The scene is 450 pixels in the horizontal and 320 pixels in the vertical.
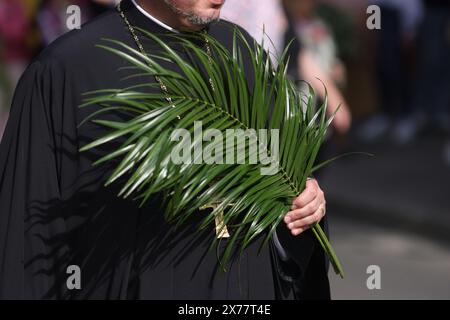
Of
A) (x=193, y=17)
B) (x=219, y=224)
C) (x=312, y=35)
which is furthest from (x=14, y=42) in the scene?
(x=219, y=224)

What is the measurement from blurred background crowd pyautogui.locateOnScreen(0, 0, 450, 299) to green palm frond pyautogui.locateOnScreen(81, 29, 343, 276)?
2.50m

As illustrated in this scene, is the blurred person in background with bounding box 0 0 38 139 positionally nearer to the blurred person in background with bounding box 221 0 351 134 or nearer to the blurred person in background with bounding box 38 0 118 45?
the blurred person in background with bounding box 38 0 118 45

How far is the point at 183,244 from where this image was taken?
A: 384 cm

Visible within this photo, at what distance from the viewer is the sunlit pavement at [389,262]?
25.8 ft

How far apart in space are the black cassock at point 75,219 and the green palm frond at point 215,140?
0.21 feet

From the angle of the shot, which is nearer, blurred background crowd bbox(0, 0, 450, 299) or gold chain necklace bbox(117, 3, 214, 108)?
gold chain necklace bbox(117, 3, 214, 108)

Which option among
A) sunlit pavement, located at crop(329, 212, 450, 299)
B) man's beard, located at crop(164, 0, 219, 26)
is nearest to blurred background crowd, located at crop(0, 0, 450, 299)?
sunlit pavement, located at crop(329, 212, 450, 299)

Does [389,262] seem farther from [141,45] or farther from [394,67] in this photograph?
[141,45]

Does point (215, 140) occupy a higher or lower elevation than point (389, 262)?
higher

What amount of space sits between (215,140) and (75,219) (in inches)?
19.1

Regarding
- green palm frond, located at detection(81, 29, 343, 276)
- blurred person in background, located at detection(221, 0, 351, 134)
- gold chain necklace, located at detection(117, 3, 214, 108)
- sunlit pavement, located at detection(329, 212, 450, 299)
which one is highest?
Result: blurred person in background, located at detection(221, 0, 351, 134)

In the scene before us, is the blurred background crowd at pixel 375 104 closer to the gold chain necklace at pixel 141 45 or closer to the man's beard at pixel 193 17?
the gold chain necklace at pixel 141 45

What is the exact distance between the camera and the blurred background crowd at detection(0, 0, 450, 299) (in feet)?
26.3

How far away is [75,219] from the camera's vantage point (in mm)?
3855
